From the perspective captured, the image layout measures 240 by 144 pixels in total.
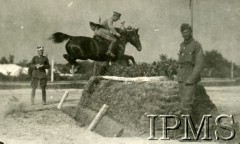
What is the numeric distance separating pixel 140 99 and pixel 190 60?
1.07 metres

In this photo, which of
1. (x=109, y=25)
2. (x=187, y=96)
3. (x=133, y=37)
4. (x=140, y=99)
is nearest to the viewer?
(x=187, y=96)

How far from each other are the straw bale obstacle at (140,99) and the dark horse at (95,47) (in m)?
0.70

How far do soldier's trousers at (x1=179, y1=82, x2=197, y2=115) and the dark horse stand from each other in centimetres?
282

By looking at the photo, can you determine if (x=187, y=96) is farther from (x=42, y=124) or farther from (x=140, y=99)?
(x=42, y=124)

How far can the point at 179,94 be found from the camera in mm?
6406

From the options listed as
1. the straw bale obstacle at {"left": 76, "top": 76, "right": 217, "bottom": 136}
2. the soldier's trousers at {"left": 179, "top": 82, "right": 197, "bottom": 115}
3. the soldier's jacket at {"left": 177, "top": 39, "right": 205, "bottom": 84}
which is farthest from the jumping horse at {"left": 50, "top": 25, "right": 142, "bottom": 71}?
the soldier's trousers at {"left": 179, "top": 82, "right": 197, "bottom": 115}

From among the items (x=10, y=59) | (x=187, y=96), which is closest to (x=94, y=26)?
(x=10, y=59)

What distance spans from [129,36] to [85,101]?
168 centimetres

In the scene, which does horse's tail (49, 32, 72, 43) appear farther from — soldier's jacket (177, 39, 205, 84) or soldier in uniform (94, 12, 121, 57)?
soldier's jacket (177, 39, 205, 84)

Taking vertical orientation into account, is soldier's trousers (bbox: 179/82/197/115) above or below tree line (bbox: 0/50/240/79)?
below

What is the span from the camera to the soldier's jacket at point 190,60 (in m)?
6.27

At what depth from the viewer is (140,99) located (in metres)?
6.82

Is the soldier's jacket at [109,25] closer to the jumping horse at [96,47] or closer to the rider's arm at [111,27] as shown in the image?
the rider's arm at [111,27]

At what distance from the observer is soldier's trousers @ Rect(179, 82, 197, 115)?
625 cm
